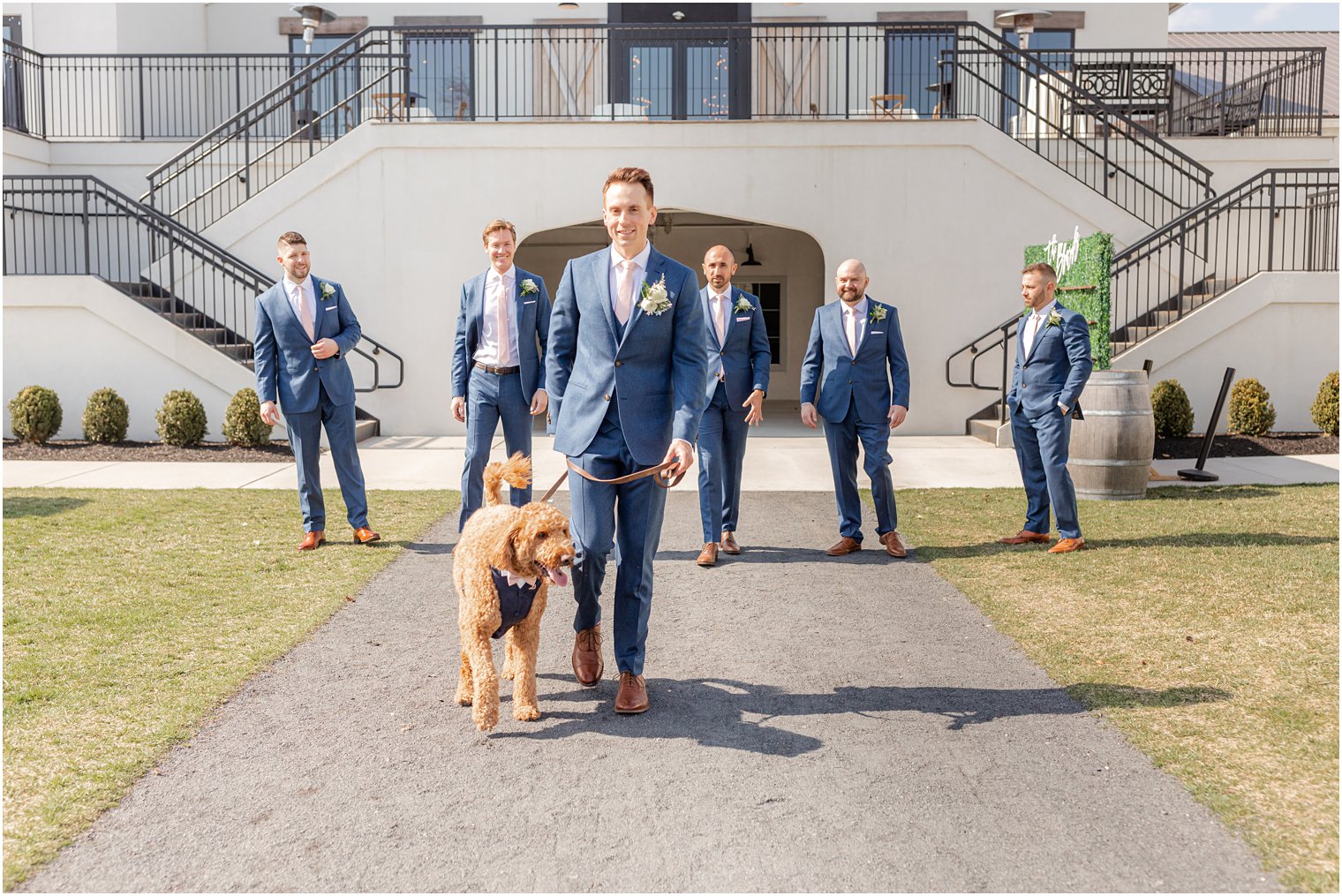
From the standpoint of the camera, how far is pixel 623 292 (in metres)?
4.61

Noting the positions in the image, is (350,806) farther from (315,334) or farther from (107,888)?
(315,334)

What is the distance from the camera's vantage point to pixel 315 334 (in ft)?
25.9

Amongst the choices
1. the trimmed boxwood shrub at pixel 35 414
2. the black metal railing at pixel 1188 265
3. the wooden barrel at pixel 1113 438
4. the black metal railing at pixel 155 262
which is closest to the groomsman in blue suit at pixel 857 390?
→ the wooden barrel at pixel 1113 438

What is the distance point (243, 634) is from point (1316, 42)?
28904mm

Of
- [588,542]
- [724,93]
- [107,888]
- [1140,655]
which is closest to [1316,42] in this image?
[724,93]

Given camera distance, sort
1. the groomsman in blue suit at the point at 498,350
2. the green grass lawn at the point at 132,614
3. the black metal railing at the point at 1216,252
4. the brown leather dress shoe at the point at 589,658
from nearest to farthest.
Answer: the green grass lawn at the point at 132,614
the brown leather dress shoe at the point at 589,658
the groomsman in blue suit at the point at 498,350
the black metal railing at the point at 1216,252

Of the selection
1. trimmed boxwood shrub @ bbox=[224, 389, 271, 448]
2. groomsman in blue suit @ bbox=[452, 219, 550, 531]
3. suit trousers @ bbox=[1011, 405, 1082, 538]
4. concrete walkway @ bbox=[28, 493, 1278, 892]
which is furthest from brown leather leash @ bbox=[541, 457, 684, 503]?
trimmed boxwood shrub @ bbox=[224, 389, 271, 448]

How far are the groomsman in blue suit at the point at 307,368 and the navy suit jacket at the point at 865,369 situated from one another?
10.5ft

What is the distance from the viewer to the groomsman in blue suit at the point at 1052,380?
25.7ft

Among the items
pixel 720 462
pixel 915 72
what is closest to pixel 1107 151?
pixel 915 72

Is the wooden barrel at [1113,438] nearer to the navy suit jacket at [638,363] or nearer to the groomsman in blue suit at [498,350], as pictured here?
the groomsman in blue suit at [498,350]

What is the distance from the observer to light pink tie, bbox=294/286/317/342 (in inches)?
310

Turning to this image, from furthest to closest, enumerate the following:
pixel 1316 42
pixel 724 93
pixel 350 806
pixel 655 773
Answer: pixel 1316 42 < pixel 724 93 < pixel 655 773 < pixel 350 806

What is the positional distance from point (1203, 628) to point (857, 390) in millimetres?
2763
